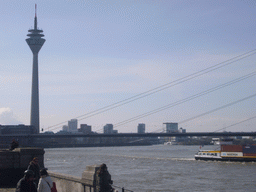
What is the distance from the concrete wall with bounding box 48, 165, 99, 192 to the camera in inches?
401

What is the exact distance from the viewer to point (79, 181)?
36.2ft

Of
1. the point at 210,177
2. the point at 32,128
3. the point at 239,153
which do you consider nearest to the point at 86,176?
the point at 210,177

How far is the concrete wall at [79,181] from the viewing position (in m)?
10.2

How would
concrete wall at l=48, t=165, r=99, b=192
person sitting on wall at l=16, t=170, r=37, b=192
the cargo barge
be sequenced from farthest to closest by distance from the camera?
the cargo barge < concrete wall at l=48, t=165, r=99, b=192 < person sitting on wall at l=16, t=170, r=37, b=192

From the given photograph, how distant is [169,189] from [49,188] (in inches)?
968

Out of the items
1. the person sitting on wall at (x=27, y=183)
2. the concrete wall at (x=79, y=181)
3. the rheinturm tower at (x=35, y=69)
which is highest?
the rheinturm tower at (x=35, y=69)

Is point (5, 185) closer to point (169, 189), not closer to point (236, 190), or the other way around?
point (169, 189)

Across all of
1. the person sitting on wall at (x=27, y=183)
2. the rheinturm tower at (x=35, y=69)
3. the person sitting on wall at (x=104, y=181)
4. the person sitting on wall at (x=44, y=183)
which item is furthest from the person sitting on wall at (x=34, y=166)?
the rheinturm tower at (x=35, y=69)

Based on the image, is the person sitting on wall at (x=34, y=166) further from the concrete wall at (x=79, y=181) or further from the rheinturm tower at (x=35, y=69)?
the rheinturm tower at (x=35, y=69)

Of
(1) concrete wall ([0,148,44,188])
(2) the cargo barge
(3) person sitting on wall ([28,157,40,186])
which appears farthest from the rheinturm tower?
(3) person sitting on wall ([28,157,40,186])

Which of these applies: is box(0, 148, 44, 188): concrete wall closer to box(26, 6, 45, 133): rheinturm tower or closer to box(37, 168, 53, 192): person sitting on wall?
box(37, 168, 53, 192): person sitting on wall

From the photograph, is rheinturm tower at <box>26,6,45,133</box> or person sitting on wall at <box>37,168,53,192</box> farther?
rheinturm tower at <box>26,6,45,133</box>

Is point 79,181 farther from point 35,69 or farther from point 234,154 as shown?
point 35,69

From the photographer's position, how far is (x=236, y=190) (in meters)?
32.4
